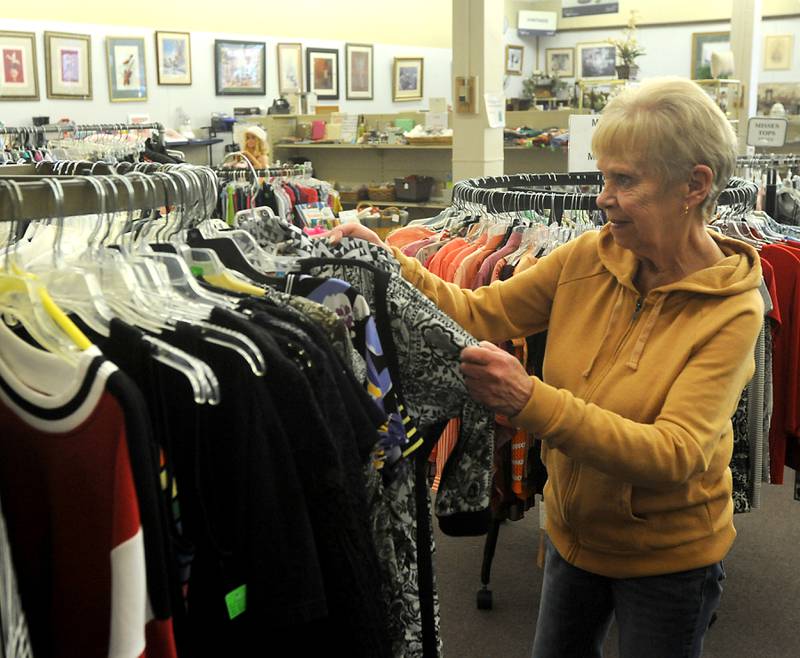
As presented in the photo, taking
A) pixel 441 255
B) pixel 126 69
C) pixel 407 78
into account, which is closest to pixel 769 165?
pixel 441 255

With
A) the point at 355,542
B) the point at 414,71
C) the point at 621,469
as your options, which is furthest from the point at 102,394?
the point at 414,71

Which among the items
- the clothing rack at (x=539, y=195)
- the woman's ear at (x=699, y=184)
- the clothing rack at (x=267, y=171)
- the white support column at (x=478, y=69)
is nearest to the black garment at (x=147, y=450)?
the woman's ear at (x=699, y=184)

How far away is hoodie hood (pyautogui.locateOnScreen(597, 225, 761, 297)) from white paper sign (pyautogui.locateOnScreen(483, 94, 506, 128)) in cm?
395

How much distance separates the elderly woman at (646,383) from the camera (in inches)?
61.8

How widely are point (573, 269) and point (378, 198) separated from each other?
6.72m

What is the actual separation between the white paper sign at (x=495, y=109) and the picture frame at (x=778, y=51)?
859 centimetres

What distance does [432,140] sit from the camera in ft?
25.9

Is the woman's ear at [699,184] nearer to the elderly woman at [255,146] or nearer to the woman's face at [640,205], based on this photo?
the woman's face at [640,205]

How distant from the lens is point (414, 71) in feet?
41.6

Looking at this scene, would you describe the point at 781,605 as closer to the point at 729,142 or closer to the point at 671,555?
the point at 671,555

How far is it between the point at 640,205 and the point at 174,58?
8978 mm

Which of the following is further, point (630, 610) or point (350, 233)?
point (350, 233)

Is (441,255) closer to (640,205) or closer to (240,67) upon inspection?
(640,205)

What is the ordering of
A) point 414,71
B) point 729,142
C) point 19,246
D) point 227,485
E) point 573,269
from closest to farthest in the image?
1. point 227,485
2. point 19,246
3. point 729,142
4. point 573,269
5. point 414,71
